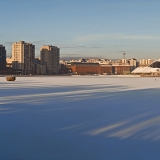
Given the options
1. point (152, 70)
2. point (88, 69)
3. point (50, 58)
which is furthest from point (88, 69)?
point (152, 70)

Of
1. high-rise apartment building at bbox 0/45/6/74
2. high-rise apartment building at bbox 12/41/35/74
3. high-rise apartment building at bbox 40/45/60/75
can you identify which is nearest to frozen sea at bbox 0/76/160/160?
high-rise apartment building at bbox 0/45/6/74

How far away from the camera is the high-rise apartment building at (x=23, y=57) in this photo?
158375 mm

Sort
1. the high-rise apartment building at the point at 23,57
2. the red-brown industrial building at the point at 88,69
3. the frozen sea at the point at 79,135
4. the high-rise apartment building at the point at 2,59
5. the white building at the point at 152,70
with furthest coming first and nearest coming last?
1. the red-brown industrial building at the point at 88,69
2. the high-rise apartment building at the point at 23,57
3. the high-rise apartment building at the point at 2,59
4. the white building at the point at 152,70
5. the frozen sea at the point at 79,135

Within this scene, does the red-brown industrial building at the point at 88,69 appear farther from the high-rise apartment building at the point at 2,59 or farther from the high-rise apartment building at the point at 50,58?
the high-rise apartment building at the point at 2,59

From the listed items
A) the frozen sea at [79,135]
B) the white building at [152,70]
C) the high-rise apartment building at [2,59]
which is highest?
the high-rise apartment building at [2,59]

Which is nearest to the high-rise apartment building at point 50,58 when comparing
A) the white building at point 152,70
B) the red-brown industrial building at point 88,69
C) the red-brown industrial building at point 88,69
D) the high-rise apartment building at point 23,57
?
the red-brown industrial building at point 88,69

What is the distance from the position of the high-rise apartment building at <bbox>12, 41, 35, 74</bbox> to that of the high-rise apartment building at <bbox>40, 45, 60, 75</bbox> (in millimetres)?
12286

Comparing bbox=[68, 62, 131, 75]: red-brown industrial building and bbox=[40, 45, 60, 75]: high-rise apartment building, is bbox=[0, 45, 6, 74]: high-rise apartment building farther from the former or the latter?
bbox=[68, 62, 131, 75]: red-brown industrial building

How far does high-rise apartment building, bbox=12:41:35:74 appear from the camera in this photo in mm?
158375

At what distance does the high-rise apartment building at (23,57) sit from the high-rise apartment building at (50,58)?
40.3ft

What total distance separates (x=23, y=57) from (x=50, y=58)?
22.7m

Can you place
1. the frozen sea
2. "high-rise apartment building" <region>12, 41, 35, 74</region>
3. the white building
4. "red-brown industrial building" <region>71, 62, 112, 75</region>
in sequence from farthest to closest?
1. "red-brown industrial building" <region>71, 62, 112, 75</region>
2. "high-rise apartment building" <region>12, 41, 35, 74</region>
3. the white building
4. the frozen sea

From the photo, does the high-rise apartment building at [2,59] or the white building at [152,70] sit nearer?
the white building at [152,70]

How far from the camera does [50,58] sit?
183375 mm
